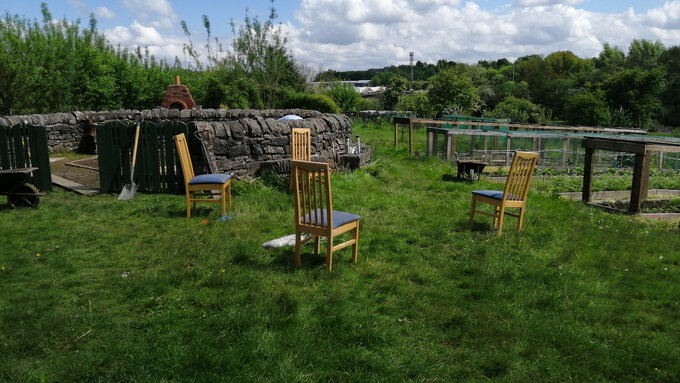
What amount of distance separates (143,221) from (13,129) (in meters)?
3.39

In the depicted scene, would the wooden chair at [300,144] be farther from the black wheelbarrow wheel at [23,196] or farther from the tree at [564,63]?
the tree at [564,63]

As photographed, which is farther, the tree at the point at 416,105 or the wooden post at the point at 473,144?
the tree at the point at 416,105

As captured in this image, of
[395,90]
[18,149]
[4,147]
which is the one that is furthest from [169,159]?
[395,90]

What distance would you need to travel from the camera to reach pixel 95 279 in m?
4.60

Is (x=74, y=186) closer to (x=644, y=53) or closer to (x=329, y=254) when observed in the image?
(x=329, y=254)

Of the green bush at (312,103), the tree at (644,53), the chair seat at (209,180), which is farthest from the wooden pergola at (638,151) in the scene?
the tree at (644,53)

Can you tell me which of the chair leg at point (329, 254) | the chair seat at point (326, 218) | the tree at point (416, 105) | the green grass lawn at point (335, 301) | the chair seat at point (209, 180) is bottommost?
the green grass lawn at point (335, 301)

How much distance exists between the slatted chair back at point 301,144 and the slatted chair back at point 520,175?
3.91 meters

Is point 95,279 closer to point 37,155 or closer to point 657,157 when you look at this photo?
point 37,155

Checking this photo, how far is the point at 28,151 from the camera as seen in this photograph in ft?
27.3

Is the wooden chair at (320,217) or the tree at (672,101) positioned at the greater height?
the tree at (672,101)

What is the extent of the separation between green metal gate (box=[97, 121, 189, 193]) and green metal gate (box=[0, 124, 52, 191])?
81 centimetres

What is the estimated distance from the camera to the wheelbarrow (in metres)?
7.12

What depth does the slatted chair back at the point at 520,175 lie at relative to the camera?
617cm
